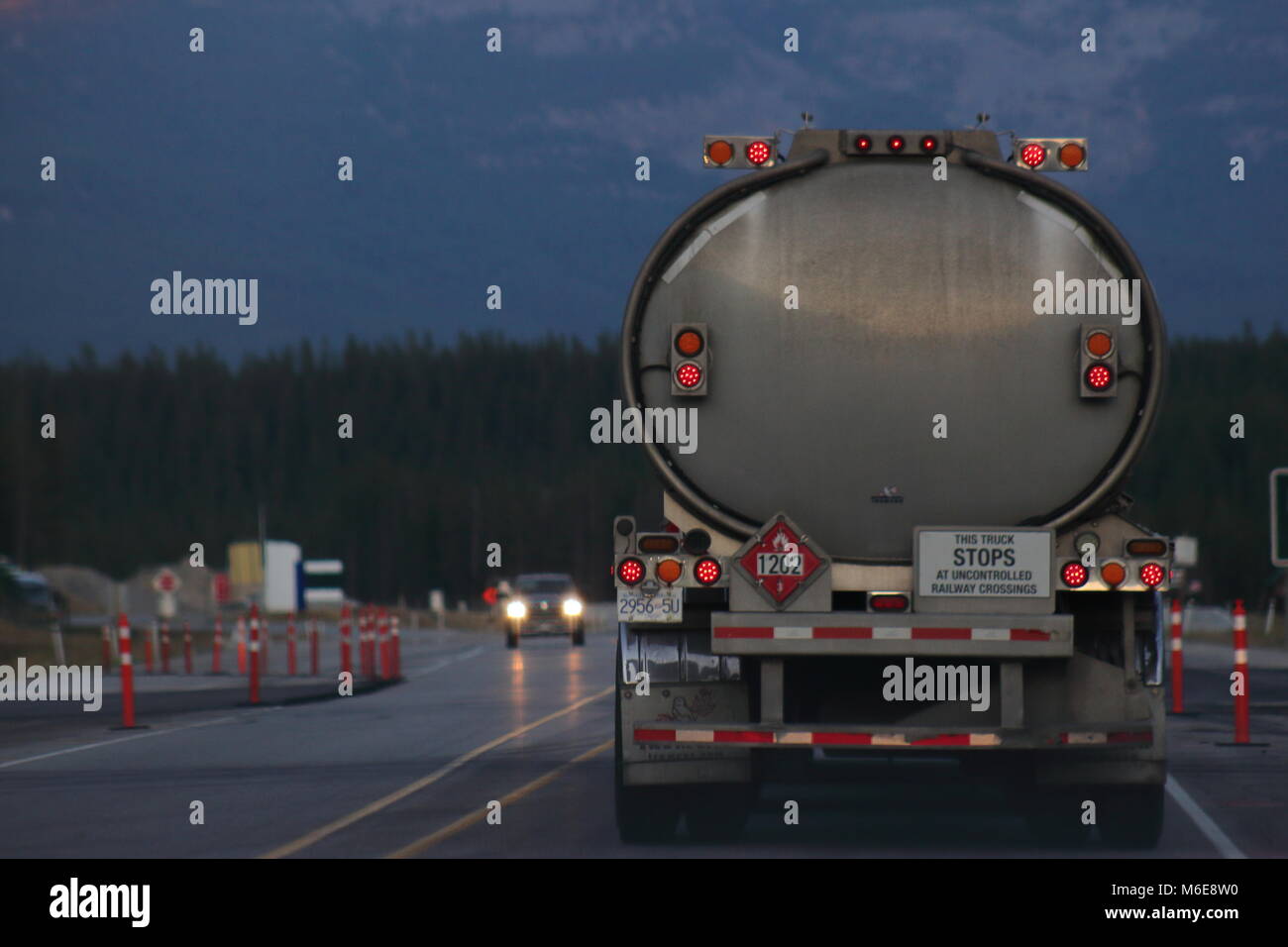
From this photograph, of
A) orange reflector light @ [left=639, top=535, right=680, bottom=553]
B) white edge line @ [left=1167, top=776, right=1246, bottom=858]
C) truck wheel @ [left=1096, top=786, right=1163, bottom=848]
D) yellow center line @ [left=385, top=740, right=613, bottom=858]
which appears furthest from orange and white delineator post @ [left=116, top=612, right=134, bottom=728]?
truck wheel @ [left=1096, top=786, right=1163, bottom=848]

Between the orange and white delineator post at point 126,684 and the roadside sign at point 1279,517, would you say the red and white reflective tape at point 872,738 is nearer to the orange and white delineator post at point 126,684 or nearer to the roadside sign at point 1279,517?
the roadside sign at point 1279,517

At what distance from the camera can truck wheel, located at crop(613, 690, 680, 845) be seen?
12.0m

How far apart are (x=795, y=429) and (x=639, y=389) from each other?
941 millimetres

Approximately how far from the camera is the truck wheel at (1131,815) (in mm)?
11820

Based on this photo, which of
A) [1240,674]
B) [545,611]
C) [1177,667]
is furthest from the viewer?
[545,611]

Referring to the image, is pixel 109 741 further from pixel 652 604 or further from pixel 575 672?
pixel 575 672

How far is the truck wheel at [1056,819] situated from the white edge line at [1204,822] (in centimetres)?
78

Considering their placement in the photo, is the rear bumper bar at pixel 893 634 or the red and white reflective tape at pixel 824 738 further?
the rear bumper bar at pixel 893 634

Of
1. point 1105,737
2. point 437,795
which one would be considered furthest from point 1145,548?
point 437,795

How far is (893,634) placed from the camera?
11.3 meters

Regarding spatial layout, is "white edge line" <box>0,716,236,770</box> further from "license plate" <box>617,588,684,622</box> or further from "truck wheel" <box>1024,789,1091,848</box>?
"truck wheel" <box>1024,789,1091,848</box>

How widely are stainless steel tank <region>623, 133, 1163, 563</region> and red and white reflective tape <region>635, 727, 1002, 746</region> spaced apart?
44.3 inches

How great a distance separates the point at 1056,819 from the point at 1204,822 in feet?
4.88

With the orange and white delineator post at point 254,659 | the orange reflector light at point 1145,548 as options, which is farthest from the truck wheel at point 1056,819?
the orange and white delineator post at point 254,659
